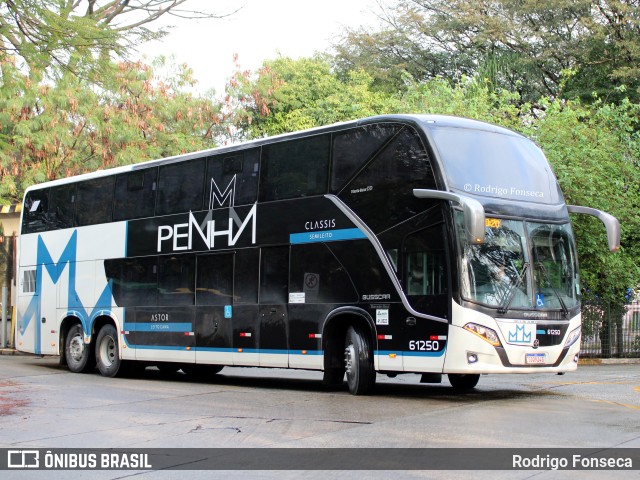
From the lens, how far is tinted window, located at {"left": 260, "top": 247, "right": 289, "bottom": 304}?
15.6 metres

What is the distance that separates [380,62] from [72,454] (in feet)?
123

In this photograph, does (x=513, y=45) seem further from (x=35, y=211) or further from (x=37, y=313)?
(x=37, y=313)

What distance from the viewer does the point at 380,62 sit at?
146 feet

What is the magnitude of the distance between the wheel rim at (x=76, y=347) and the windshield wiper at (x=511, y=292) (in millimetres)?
10471

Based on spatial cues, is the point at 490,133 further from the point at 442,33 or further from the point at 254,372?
the point at 442,33

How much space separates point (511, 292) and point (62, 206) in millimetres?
11468

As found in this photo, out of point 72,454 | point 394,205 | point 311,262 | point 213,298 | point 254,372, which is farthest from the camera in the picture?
point 254,372

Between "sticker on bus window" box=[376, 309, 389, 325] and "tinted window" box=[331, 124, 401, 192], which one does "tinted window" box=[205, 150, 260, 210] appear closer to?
"tinted window" box=[331, 124, 401, 192]

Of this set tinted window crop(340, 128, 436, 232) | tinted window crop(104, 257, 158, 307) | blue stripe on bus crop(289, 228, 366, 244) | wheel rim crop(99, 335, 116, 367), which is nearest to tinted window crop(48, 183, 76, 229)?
tinted window crop(104, 257, 158, 307)

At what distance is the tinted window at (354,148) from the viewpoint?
46.6 feet

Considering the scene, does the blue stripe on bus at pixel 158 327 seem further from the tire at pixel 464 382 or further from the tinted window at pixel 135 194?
the tire at pixel 464 382

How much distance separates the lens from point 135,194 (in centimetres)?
1898

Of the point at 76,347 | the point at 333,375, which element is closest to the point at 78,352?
the point at 76,347
